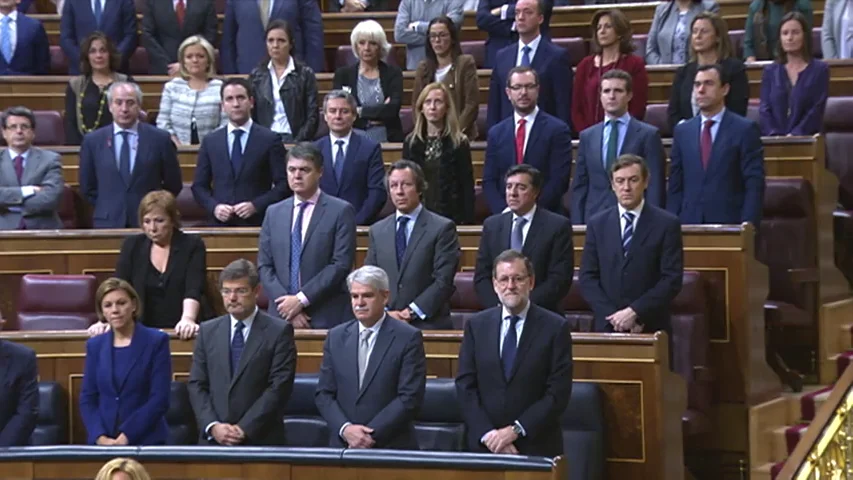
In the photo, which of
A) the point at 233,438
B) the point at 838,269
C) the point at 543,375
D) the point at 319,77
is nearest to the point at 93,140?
the point at 319,77

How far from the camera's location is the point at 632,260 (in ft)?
17.6

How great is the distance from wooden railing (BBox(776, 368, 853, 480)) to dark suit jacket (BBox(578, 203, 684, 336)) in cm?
65

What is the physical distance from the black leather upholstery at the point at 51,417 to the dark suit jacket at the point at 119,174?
1231 millimetres

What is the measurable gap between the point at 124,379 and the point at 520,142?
1.93m

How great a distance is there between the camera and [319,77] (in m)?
7.77

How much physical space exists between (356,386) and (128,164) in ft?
6.68

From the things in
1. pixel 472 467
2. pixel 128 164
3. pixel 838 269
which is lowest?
pixel 472 467

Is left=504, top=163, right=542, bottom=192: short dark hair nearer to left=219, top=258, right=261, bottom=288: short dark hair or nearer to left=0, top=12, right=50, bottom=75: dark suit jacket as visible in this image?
left=219, top=258, right=261, bottom=288: short dark hair

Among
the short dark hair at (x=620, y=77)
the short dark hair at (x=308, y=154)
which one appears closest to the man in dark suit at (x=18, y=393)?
the short dark hair at (x=308, y=154)

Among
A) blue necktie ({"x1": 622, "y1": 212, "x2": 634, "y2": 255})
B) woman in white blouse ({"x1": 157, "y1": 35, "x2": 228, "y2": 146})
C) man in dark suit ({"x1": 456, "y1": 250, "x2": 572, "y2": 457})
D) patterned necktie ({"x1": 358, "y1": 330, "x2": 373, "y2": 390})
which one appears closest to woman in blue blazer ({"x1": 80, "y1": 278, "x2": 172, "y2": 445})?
patterned necktie ({"x1": 358, "y1": 330, "x2": 373, "y2": 390})

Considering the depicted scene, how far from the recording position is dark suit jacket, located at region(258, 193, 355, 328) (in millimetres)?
5531

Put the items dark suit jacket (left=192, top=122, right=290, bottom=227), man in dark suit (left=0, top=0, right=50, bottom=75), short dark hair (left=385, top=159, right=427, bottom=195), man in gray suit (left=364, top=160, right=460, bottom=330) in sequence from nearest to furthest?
man in gray suit (left=364, top=160, right=460, bottom=330) → short dark hair (left=385, top=159, right=427, bottom=195) → dark suit jacket (left=192, top=122, right=290, bottom=227) → man in dark suit (left=0, top=0, right=50, bottom=75)

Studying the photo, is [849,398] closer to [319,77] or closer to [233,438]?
[233,438]

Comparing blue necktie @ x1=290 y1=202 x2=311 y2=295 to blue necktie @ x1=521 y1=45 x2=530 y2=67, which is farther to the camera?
blue necktie @ x1=521 y1=45 x2=530 y2=67
